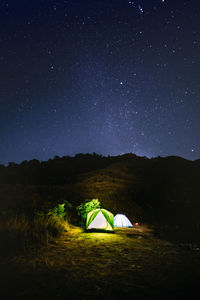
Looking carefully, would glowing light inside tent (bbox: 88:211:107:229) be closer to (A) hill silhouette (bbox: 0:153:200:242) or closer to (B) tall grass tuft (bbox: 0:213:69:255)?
(B) tall grass tuft (bbox: 0:213:69:255)

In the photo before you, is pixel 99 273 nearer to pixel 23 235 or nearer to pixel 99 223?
pixel 23 235

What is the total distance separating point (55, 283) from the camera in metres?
3.54

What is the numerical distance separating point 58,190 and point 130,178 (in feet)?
40.0

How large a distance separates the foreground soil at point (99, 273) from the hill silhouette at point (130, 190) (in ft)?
14.2

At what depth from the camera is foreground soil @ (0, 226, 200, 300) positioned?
3.28 meters

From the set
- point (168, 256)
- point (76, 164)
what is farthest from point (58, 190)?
point (76, 164)

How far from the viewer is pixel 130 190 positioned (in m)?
22.7

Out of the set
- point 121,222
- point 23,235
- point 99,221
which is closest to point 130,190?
point 121,222

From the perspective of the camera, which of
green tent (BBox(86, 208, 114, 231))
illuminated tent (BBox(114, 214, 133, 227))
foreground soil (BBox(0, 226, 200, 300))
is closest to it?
foreground soil (BBox(0, 226, 200, 300))

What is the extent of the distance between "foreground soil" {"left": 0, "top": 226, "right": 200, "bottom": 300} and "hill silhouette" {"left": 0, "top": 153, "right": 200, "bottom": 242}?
434 centimetres

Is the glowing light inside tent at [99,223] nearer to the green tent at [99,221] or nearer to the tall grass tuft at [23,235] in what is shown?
the green tent at [99,221]

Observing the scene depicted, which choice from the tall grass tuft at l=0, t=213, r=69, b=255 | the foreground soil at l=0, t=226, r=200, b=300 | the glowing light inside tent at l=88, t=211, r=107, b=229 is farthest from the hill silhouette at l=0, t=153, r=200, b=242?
the tall grass tuft at l=0, t=213, r=69, b=255

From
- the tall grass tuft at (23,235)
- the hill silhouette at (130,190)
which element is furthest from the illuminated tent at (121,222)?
the tall grass tuft at (23,235)

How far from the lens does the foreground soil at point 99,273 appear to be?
10.8ft
